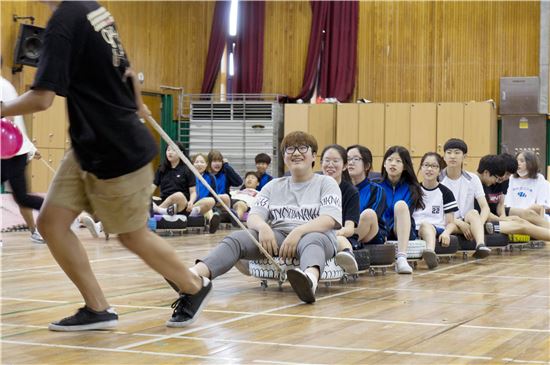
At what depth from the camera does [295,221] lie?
4.77m

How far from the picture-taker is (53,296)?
14.6 ft

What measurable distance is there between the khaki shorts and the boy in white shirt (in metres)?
4.62

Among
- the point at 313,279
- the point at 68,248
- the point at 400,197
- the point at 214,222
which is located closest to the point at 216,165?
the point at 214,222

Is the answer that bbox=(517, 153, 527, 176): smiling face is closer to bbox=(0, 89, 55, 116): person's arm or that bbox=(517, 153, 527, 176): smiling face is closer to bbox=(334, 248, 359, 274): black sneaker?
bbox=(334, 248, 359, 274): black sneaker

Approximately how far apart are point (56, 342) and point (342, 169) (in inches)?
103

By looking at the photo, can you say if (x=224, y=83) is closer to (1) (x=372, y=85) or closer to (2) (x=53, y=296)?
(1) (x=372, y=85)

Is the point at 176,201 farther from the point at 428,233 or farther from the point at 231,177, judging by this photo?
the point at 428,233

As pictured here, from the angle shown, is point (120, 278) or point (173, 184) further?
point (173, 184)

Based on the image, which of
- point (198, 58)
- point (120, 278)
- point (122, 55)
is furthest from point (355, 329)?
point (198, 58)

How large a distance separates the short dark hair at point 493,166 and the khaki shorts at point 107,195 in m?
6.01

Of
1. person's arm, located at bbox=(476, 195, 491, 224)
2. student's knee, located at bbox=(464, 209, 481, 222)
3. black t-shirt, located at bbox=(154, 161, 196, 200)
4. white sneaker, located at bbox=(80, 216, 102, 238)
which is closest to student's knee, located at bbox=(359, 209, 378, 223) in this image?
student's knee, located at bbox=(464, 209, 481, 222)

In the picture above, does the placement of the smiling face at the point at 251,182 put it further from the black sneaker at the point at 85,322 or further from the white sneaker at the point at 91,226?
the black sneaker at the point at 85,322

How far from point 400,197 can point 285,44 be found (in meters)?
10.5

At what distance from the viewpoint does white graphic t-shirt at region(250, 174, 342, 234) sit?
4703 millimetres
